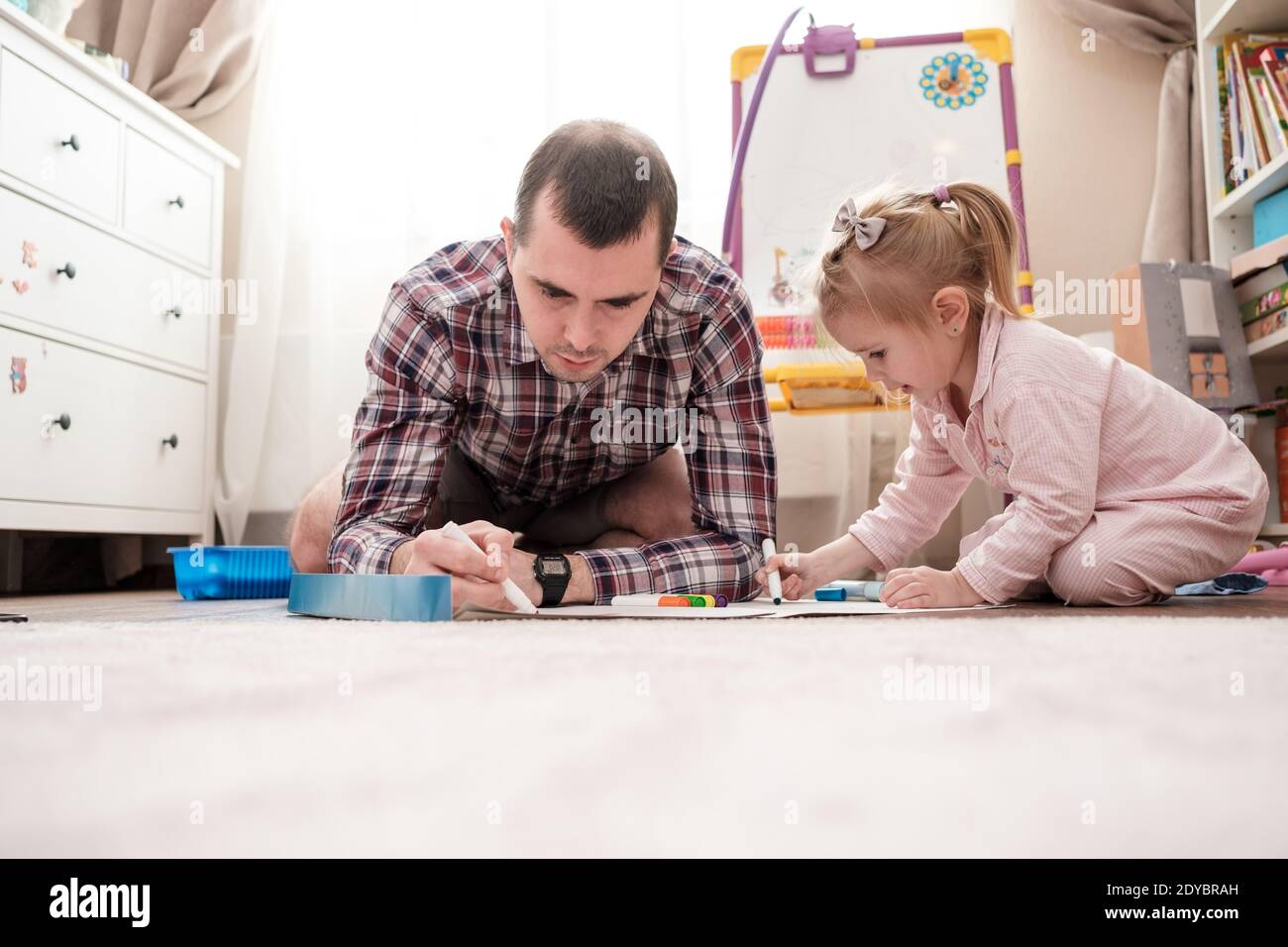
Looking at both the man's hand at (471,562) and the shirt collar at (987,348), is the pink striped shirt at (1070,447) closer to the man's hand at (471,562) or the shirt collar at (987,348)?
the shirt collar at (987,348)

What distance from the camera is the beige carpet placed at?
274 mm

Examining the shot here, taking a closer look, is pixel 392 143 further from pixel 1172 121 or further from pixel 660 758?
pixel 660 758

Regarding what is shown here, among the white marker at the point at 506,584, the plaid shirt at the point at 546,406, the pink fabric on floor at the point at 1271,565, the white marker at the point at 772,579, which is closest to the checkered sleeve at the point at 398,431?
the plaid shirt at the point at 546,406

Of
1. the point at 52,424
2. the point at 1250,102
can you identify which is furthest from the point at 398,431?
the point at 1250,102

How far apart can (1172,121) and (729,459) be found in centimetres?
183

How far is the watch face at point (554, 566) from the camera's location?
1.04m

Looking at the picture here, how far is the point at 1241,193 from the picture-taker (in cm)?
197

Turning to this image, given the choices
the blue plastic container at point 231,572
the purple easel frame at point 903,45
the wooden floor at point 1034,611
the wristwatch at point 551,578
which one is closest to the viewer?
the wooden floor at point 1034,611

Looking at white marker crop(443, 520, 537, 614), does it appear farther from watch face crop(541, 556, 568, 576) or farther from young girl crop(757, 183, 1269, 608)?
young girl crop(757, 183, 1269, 608)

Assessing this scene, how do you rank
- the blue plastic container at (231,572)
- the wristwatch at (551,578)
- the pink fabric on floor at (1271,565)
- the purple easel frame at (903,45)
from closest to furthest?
the wristwatch at (551,578) < the pink fabric on floor at (1271,565) < the blue plastic container at (231,572) < the purple easel frame at (903,45)

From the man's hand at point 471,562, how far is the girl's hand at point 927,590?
425 millimetres

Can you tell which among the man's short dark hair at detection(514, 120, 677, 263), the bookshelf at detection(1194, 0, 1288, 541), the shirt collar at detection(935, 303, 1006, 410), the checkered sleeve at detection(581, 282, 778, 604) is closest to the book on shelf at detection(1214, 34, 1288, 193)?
the bookshelf at detection(1194, 0, 1288, 541)
